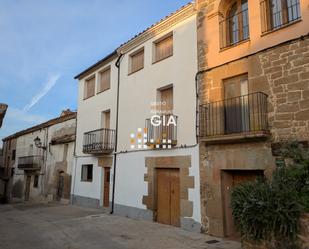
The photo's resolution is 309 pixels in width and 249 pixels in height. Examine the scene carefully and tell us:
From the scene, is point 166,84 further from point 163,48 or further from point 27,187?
point 27,187

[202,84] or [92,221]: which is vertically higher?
[202,84]

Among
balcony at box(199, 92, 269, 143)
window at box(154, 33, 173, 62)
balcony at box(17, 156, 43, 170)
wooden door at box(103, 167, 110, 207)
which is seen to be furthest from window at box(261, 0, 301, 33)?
balcony at box(17, 156, 43, 170)

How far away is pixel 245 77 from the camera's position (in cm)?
766

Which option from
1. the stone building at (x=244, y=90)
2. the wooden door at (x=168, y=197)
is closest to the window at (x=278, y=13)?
the stone building at (x=244, y=90)

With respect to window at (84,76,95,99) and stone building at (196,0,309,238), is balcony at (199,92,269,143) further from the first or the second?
window at (84,76,95,99)

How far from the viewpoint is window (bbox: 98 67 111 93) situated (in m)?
13.6

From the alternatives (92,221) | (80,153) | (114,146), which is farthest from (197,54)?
(80,153)

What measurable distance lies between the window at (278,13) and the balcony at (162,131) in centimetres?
372

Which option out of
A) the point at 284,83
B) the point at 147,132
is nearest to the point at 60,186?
the point at 147,132

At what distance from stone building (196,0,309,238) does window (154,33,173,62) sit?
1.54 m

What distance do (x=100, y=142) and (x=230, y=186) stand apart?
21.6ft

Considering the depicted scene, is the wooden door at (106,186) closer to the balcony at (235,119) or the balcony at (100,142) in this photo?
the balcony at (100,142)

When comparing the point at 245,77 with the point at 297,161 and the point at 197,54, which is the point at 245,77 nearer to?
the point at 197,54

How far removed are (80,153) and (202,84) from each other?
8.32 meters
